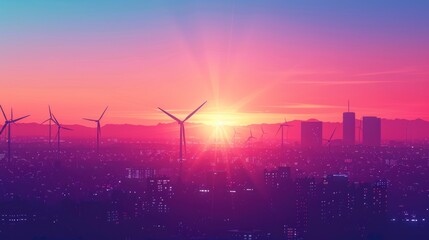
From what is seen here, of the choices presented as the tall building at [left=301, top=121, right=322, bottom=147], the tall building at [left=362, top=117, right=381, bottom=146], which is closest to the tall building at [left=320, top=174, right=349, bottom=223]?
the tall building at [left=301, top=121, right=322, bottom=147]

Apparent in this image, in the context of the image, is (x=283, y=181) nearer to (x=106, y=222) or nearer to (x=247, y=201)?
(x=247, y=201)

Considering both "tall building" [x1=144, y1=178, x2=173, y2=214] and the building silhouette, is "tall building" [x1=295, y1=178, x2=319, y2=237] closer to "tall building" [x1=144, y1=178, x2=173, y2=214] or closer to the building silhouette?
"tall building" [x1=144, y1=178, x2=173, y2=214]

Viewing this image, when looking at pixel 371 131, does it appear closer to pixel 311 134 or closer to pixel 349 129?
pixel 349 129

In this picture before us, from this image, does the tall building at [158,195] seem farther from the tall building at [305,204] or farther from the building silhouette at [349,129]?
the building silhouette at [349,129]

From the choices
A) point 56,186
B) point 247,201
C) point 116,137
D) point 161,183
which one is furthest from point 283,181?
point 116,137

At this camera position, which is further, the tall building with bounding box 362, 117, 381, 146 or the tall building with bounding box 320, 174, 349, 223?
the tall building with bounding box 362, 117, 381, 146

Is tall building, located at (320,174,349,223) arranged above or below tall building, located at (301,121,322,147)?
below
